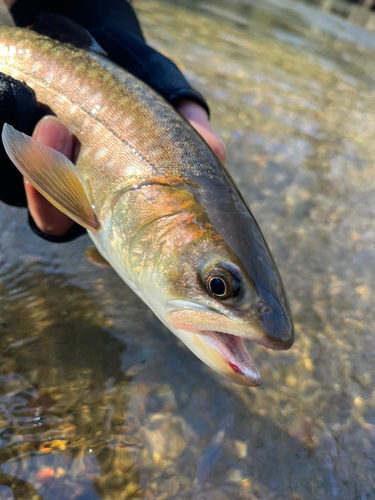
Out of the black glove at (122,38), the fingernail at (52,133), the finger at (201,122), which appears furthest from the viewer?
the black glove at (122,38)

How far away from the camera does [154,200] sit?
2170 millimetres

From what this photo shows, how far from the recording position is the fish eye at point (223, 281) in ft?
6.08

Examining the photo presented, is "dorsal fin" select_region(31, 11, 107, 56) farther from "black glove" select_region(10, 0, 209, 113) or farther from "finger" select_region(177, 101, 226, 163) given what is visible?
"finger" select_region(177, 101, 226, 163)

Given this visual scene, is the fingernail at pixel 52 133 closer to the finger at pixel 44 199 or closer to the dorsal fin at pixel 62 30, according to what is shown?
the finger at pixel 44 199

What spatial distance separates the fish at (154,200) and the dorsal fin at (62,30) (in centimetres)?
2

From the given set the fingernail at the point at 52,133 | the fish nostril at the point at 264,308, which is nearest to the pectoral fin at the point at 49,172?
the fingernail at the point at 52,133

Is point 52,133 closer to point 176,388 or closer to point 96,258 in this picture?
point 96,258

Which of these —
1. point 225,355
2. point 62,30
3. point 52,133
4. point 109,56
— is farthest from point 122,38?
point 225,355

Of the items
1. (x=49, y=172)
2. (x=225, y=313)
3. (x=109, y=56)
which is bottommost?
(x=225, y=313)

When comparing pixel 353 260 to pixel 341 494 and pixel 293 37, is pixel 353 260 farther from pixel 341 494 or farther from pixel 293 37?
pixel 293 37

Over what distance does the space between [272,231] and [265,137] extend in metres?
2.22

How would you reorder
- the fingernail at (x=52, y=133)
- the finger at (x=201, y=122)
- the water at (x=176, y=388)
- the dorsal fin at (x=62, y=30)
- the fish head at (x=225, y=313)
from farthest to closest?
1. the finger at (x=201, y=122)
2. the dorsal fin at (x=62, y=30)
3. the fingernail at (x=52, y=133)
4. the water at (x=176, y=388)
5. the fish head at (x=225, y=313)

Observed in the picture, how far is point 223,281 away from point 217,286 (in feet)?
0.13

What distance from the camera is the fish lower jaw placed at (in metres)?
1.84
